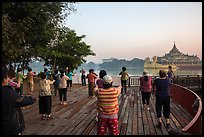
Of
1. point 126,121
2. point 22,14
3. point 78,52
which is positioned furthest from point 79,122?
point 78,52

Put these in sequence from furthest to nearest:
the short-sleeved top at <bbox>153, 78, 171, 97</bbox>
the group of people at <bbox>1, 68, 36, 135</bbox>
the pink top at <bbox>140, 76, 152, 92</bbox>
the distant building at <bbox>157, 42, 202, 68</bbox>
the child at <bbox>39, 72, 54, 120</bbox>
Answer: the distant building at <bbox>157, 42, 202, 68</bbox> < the pink top at <bbox>140, 76, 152, 92</bbox> < the child at <bbox>39, 72, 54, 120</bbox> < the short-sleeved top at <bbox>153, 78, 171, 97</bbox> < the group of people at <bbox>1, 68, 36, 135</bbox>

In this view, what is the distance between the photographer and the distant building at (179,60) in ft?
257

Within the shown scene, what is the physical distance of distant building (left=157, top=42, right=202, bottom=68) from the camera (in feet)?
257

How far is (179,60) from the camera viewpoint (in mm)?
87500

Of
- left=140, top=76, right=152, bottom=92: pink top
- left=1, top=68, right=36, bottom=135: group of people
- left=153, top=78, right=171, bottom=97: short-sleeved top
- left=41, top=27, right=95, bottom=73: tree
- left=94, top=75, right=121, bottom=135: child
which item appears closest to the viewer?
left=1, top=68, right=36, bottom=135: group of people

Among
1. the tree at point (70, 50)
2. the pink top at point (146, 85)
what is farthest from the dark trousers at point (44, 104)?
the tree at point (70, 50)

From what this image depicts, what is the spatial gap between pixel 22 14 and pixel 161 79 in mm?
8721

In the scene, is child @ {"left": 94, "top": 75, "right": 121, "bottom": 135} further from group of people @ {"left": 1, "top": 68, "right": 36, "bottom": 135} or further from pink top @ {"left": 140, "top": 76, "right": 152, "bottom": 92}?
pink top @ {"left": 140, "top": 76, "right": 152, "bottom": 92}

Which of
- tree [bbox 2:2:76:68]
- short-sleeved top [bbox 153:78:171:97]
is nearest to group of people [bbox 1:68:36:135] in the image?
short-sleeved top [bbox 153:78:171:97]

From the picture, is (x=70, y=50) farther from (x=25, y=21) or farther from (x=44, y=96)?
(x=44, y=96)

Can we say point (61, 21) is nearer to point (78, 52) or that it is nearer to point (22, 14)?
point (22, 14)

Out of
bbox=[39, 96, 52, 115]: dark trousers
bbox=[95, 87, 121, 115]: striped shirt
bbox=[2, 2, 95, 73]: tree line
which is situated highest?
bbox=[2, 2, 95, 73]: tree line

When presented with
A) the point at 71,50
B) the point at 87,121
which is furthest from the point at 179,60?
the point at 87,121

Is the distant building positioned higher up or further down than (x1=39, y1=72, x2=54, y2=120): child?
higher up
